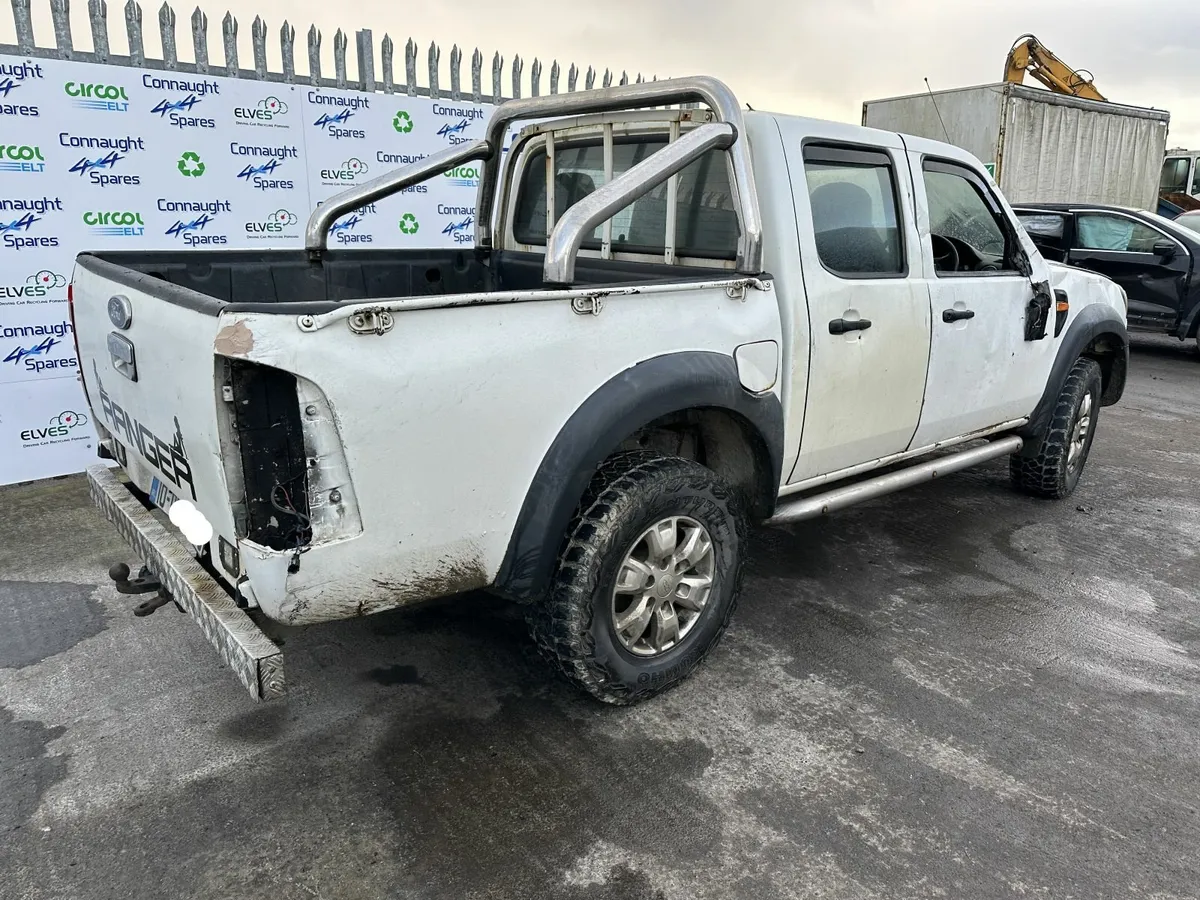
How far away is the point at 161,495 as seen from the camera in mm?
2949

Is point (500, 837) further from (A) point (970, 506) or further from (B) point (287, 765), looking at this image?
(A) point (970, 506)

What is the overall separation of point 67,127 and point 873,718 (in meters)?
5.65

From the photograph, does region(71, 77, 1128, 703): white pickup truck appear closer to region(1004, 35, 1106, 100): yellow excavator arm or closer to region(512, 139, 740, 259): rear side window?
region(512, 139, 740, 259): rear side window

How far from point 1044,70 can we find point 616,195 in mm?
18576

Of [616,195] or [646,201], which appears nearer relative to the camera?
[616,195]

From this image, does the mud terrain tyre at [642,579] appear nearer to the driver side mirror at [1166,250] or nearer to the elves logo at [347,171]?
the elves logo at [347,171]

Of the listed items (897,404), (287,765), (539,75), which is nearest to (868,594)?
(897,404)

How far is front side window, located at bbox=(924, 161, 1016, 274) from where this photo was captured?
4082 millimetres

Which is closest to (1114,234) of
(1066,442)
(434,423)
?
(1066,442)

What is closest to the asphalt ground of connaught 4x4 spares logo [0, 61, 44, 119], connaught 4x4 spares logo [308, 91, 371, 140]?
connaught 4x4 spares logo [0, 61, 44, 119]

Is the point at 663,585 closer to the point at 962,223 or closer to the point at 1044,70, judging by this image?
the point at 962,223

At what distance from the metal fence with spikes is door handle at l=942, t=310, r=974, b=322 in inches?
191

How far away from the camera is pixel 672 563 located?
3.05m

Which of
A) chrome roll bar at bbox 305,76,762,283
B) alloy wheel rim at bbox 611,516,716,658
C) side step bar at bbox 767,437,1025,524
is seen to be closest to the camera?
alloy wheel rim at bbox 611,516,716,658
